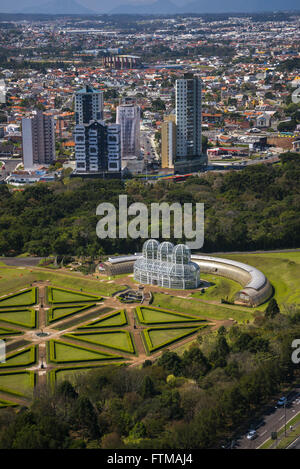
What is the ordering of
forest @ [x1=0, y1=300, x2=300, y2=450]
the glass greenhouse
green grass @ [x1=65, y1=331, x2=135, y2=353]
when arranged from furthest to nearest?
the glass greenhouse < green grass @ [x1=65, y1=331, x2=135, y2=353] < forest @ [x1=0, y1=300, x2=300, y2=450]

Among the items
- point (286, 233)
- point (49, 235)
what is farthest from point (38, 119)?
point (286, 233)

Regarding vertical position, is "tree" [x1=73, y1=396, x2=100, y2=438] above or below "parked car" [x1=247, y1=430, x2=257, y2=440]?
above

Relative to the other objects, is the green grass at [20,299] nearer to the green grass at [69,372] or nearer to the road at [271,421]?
the green grass at [69,372]

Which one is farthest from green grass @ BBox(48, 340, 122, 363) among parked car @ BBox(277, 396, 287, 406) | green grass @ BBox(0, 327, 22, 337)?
parked car @ BBox(277, 396, 287, 406)

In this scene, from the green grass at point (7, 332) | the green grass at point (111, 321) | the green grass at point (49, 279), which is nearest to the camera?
the green grass at point (7, 332)

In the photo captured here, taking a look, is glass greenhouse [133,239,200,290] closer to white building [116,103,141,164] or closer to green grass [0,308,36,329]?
green grass [0,308,36,329]
